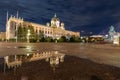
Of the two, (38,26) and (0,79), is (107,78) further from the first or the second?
(38,26)

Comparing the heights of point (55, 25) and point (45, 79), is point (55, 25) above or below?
above

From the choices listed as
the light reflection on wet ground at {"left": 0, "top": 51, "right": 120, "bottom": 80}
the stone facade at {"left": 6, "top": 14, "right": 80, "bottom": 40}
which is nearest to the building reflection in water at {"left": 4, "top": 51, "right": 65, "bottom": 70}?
the light reflection on wet ground at {"left": 0, "top": 51, "right": 120, "bottom": 80}

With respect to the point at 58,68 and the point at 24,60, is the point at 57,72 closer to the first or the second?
the point at 58,68

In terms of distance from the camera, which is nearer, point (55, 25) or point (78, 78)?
point (78, 78)

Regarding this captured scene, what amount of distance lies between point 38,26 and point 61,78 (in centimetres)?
13630

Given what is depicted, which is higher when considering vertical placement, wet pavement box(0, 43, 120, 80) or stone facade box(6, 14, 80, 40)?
stone facade box(6, 14, 80, 40)

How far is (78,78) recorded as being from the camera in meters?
5.09

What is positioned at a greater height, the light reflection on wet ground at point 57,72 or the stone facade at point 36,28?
Result: the stone facade at point 36,28

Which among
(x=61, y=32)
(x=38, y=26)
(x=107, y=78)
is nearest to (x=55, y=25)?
(x=61, y=32)

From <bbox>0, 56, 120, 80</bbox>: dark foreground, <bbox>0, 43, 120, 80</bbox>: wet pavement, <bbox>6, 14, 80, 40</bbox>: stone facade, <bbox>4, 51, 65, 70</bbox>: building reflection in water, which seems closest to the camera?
<bbox>0, 56, 120, 80</bbox>: dark foreground

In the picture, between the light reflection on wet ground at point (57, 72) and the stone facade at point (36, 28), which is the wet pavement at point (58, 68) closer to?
the light reflection on wet ground at point (57, 72)

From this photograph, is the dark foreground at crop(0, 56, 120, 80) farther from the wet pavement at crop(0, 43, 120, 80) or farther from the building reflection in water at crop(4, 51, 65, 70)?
the building reflection in water at crop(4, 51, 65, 70)

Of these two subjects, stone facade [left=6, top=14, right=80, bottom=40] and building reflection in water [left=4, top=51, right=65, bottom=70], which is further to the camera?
stone facade [left=6, top=14, right=80, bottom=40]

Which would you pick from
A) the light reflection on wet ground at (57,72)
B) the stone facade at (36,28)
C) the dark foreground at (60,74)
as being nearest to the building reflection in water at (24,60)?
the light reflection on wet ground at (57,72)
